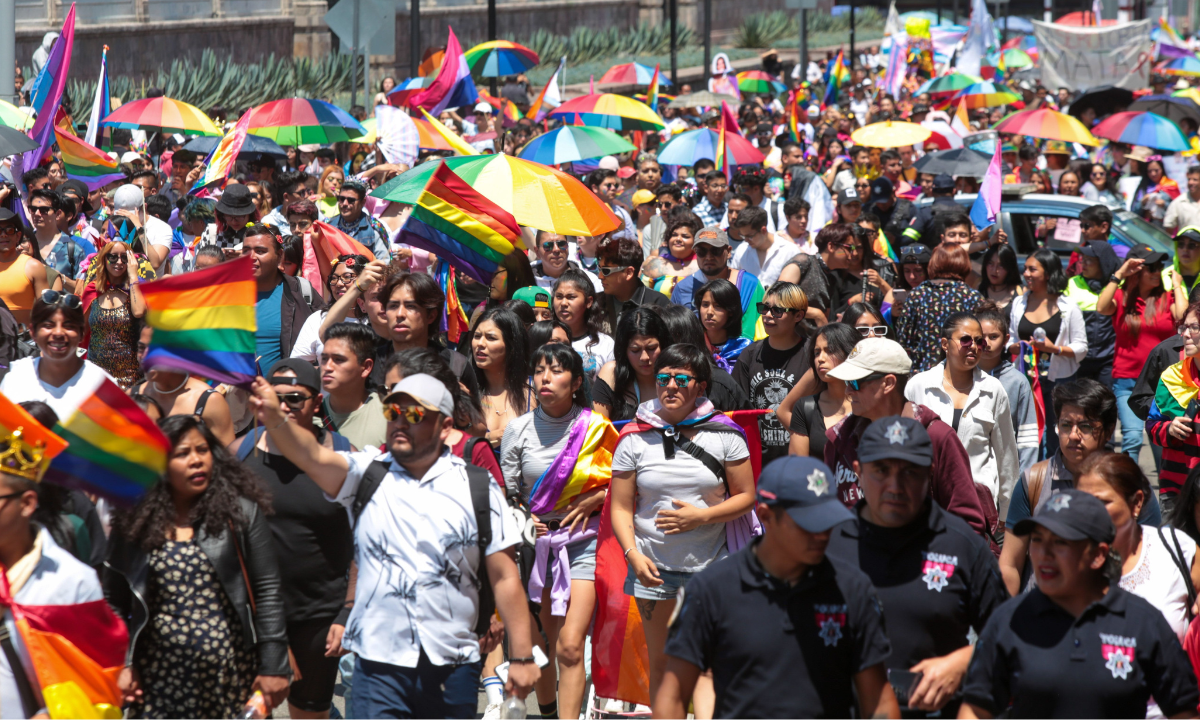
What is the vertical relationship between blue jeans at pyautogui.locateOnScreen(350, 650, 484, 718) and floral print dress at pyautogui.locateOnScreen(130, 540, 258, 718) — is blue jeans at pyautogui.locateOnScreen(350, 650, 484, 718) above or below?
below

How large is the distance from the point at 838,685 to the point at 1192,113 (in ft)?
68.6

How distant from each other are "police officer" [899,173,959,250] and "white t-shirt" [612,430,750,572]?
654cm

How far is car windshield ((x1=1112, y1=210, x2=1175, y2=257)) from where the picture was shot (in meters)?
12.6

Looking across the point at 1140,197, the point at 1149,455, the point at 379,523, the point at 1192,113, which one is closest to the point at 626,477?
the point at 379,523

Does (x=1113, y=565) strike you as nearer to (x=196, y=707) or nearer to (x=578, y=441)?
(x=578, y=441)

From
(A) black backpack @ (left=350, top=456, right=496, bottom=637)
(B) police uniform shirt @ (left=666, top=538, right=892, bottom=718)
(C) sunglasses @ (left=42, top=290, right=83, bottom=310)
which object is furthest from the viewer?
(C) sunglasses @ (left=42, top=290, right=83, bottom=310)

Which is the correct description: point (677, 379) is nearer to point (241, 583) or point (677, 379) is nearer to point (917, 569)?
point (917, 569)

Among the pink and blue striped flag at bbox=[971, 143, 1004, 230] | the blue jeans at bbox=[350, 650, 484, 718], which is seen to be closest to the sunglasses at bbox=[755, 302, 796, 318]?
the blue jeans at bbox=[350, 650, 484, 718]

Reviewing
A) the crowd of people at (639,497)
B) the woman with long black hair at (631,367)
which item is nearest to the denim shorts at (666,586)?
the crowd of people at (639,497)

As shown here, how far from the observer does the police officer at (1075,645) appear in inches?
146

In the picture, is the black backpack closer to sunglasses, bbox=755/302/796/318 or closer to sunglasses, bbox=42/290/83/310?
sunglasses, bbox=42/290/83/310

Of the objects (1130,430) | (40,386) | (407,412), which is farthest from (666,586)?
(1130,430)

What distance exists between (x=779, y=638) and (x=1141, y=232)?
1045 centimetres

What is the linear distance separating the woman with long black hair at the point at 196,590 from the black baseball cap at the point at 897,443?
2.00 meters
